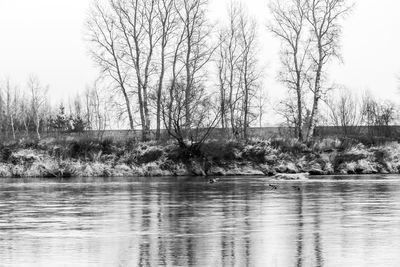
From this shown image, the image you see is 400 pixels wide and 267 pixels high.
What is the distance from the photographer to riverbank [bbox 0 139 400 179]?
52.8 meters

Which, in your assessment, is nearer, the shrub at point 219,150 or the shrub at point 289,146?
the shrub at point 219,150

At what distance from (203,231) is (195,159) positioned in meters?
37.6

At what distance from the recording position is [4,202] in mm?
25484

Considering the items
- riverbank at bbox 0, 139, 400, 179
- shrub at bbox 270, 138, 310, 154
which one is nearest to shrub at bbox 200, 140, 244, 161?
riverbank at bbox 0, 139, 400, 179

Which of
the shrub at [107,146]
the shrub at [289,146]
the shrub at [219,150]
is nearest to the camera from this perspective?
the shrub at [219,150]

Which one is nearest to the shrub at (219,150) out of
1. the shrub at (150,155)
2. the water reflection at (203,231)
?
the shrub at (150,155)

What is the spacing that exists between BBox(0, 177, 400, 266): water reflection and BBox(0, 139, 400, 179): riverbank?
2559cm

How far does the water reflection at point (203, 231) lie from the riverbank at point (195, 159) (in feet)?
83.9

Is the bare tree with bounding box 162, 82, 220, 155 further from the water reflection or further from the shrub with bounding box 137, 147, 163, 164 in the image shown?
the water reflection

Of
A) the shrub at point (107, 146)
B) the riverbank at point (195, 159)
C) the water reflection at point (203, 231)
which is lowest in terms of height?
the water reflection at point (203, 231)

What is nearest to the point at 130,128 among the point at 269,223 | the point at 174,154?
the point at 174,154

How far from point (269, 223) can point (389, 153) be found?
130ft

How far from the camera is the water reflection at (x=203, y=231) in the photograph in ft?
39.7

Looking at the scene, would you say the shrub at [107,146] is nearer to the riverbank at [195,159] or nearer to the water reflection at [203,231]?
the riverbank at [195,159]
